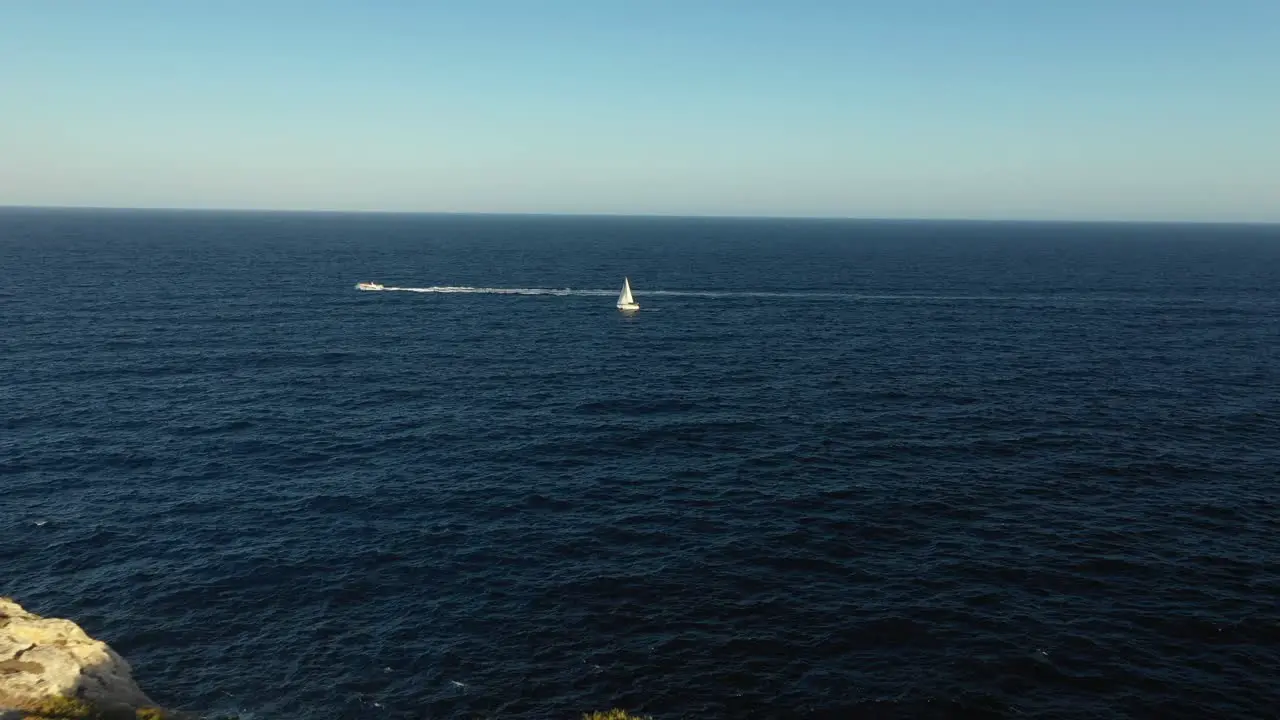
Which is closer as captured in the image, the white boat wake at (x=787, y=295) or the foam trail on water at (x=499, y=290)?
the white boat wake at (x=787, y=295)

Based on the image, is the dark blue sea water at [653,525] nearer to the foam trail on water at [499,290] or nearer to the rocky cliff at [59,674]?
the rocky cliff at [59,674]

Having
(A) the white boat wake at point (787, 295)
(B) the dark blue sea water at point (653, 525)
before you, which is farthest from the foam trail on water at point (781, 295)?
(B) the dark blue sea water at point (653, 525)

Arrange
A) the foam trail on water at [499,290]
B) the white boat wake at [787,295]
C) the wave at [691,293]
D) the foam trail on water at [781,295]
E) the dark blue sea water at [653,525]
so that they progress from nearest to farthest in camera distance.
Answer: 1. the dark blue sea water at [653,525]
2. the white boat wake at [787,295]
3. the foam trail on water at [781,295]
4. the wave at [691,293]
5. the foam trail on water at [499,290]

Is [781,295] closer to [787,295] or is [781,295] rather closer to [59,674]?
[787,295]

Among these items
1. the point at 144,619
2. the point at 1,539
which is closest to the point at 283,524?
the point at 144,619

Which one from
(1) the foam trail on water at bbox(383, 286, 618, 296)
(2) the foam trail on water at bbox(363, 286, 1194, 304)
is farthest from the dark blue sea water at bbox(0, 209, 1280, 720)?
(1) the foam trail on water at bbox(383, 286, 618, 296)

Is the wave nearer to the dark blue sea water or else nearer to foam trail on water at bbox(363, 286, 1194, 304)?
foam trail on water at bbox(363, 286, 1194, 304)

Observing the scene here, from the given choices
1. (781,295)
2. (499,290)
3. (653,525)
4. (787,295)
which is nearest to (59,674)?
(653,525)

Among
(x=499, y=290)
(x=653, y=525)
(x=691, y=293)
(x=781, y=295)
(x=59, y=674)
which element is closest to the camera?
(x=59, y=674)

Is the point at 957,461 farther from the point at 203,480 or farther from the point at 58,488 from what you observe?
the point at 58,488
